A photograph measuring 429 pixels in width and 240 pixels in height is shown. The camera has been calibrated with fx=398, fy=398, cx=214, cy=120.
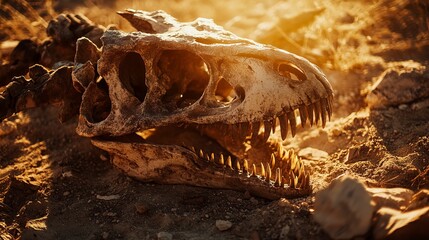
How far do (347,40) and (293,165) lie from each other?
4.02 meters

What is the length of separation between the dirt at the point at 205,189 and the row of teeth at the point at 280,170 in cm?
18

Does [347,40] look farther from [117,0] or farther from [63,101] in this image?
[117,0]

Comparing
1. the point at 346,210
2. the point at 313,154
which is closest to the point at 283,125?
the point at 346,210

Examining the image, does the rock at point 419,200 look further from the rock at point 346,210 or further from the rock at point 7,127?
the rock at point 7,127

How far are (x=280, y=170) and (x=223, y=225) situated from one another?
77 centimetres

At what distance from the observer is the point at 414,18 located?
710cm

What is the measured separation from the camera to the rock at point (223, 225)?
3.22 metres

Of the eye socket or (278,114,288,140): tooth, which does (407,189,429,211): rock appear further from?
the eye socket

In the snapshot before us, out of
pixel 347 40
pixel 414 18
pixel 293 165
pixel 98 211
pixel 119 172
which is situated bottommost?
pixel 98 211

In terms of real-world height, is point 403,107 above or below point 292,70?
below

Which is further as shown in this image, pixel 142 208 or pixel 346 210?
pixel 142 208

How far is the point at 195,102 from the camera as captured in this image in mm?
3658

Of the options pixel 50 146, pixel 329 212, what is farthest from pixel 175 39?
pixel 50 146

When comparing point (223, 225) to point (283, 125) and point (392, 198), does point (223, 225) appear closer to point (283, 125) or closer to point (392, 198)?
point (283, 125)
